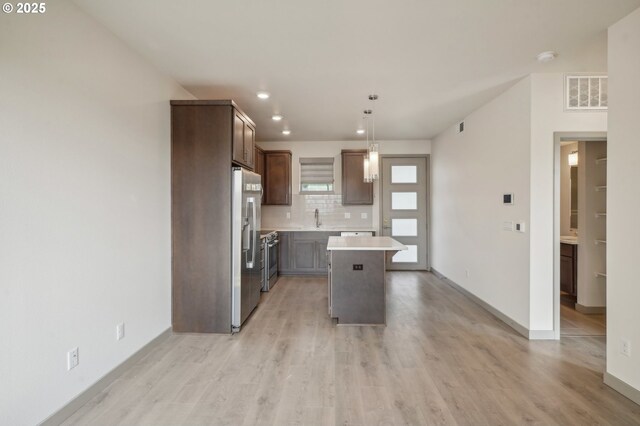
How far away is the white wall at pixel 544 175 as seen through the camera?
3.13m

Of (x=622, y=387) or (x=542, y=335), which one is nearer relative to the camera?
(x=622, y=387)

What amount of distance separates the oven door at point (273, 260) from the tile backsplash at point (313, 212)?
82cm

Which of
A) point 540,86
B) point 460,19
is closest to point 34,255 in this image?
point 460,19

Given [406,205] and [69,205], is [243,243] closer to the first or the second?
[69,205]

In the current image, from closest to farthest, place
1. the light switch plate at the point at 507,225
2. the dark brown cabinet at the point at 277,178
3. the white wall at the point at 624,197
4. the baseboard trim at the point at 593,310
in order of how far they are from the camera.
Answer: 1. the white wall at the point at 624,197
2. the light switch plate at the point at 507,225
3. the baseboard trim at the point at 593,310
4. the dark brown cabinet at the point at 277,178

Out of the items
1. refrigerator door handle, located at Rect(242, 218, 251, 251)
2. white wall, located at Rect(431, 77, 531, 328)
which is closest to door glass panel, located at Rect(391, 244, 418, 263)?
white wall, located at Rect(431, 77, 531, 328)

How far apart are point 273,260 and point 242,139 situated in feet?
8.41

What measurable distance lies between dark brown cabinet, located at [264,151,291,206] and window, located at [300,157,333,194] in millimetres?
414

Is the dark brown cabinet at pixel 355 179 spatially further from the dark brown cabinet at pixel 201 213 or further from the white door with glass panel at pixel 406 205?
the dark brown cabinet at pixel 201 213

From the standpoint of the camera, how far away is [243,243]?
3.41 m

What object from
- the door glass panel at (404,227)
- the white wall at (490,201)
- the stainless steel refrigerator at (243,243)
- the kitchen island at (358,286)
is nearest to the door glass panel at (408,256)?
the door glass panel at (404,227)

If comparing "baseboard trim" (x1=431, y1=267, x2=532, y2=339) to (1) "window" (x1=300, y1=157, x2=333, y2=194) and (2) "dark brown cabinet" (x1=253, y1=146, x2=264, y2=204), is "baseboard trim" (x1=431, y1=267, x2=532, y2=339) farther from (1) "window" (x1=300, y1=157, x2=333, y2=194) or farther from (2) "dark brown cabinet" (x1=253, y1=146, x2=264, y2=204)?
(2) "dark brown cabinet" (x1=253, y1=146, x2=264, y2=204)

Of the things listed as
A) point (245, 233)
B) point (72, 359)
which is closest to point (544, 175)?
point (245, 233)

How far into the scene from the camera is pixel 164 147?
10.4ft
